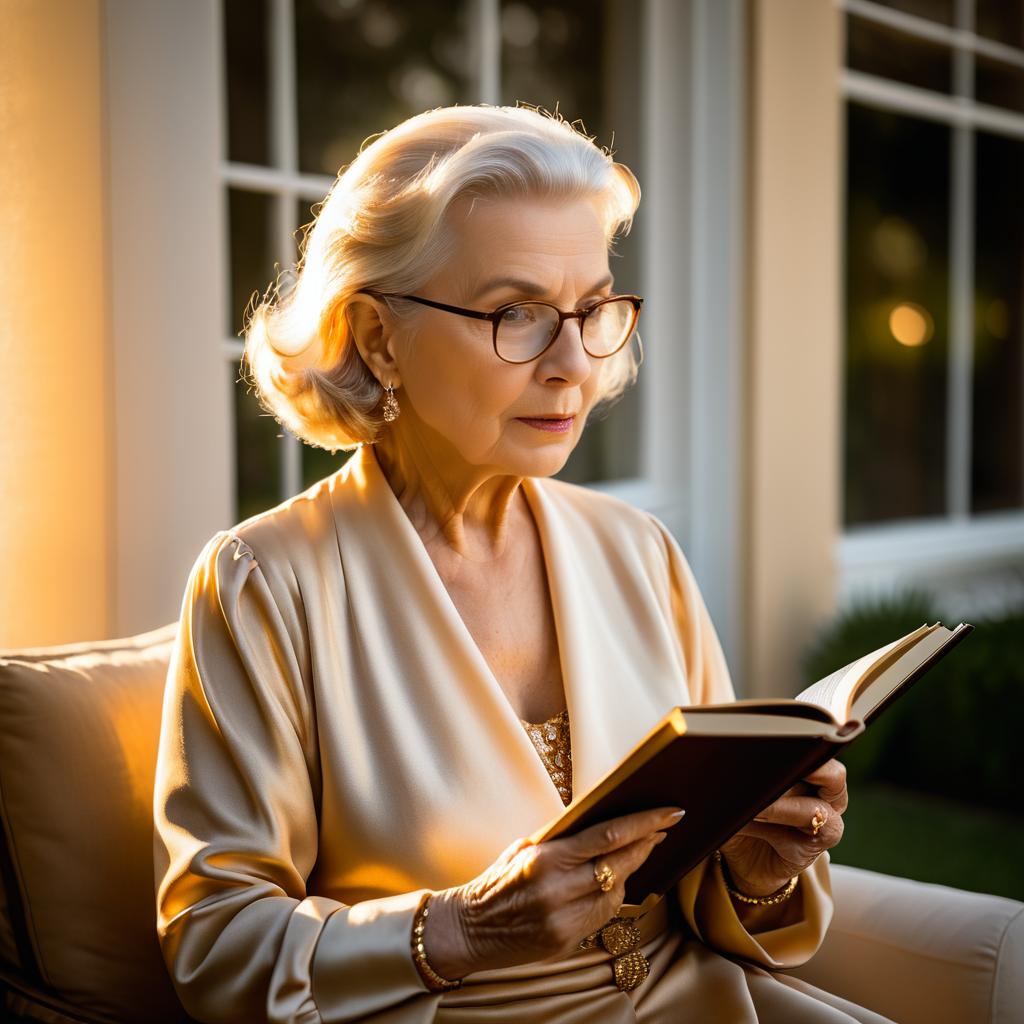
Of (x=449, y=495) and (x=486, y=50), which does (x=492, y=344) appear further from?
(x=486, y=50)

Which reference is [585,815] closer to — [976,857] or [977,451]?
[976,857]

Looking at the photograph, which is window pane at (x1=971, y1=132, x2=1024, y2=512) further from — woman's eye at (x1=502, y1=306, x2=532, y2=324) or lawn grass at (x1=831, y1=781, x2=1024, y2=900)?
woman's eye at (x1=502, y1=306, x2=532, y2=324)

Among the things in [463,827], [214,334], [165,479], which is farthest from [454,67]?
[463,827]

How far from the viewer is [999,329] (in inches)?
222

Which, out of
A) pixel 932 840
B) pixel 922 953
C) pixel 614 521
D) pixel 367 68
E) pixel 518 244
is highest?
pixel 367 68

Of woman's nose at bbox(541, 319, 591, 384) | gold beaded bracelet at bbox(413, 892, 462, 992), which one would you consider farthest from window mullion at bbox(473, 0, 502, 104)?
gold beaded bracelet at bbox(413, 892, 462, 992)

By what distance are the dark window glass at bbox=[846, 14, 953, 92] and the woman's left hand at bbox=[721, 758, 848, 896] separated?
362 centimetres

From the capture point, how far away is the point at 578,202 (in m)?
1.53

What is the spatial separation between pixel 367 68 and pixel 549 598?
210cm

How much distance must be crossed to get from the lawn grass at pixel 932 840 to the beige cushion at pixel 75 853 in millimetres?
2326

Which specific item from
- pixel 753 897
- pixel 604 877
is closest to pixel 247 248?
pixel 753 897

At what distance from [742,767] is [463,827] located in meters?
0.41

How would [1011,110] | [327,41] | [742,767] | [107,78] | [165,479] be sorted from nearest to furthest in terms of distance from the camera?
[742,767]
[107,78]
[165,479]
[327,41]
[1011,110]

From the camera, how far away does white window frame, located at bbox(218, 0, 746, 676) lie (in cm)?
372
